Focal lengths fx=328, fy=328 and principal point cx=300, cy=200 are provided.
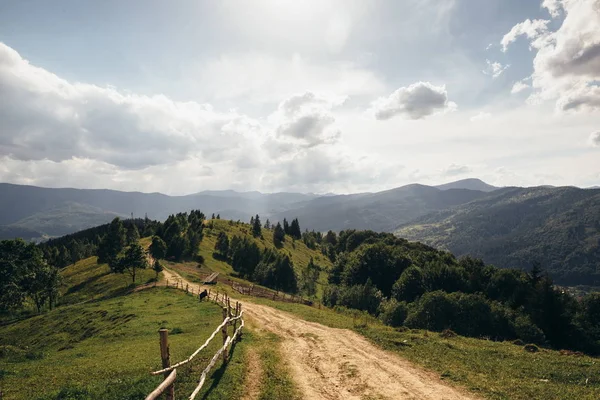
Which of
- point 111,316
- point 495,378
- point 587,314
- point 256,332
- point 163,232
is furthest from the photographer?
point 163,232

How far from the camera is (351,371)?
2258cm

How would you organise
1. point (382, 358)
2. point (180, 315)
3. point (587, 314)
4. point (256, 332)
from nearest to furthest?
1. point (382, 358)
2. point (256, 332)
3. point (180, 315)
4. point (587, 314)

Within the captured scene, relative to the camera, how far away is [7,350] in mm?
35656

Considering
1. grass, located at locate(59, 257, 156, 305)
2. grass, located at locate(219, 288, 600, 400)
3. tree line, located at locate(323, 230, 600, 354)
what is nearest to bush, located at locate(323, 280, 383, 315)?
tree line, located at locate(323, 230, 600, 354)

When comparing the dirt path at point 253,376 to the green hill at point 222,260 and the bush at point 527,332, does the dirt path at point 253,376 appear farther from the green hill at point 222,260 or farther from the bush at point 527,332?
the green hill at point 222,260

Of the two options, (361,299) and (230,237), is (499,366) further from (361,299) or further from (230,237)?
(230,237)

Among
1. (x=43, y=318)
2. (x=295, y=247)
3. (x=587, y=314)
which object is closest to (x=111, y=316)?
(x=43, y=318)

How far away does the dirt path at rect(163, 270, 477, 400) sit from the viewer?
1903 centimetres

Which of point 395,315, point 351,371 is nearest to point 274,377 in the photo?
point 351,371

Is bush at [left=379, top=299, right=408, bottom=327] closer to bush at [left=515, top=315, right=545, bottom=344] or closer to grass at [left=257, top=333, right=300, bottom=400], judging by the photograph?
bush at [left=515, top=315, right=545, bottom=344]

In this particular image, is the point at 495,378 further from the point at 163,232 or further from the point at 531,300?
the point at 163,232

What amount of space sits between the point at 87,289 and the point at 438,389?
98.6 m

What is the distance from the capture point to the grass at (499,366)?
19.0m

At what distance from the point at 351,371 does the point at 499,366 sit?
11065 millimetres
